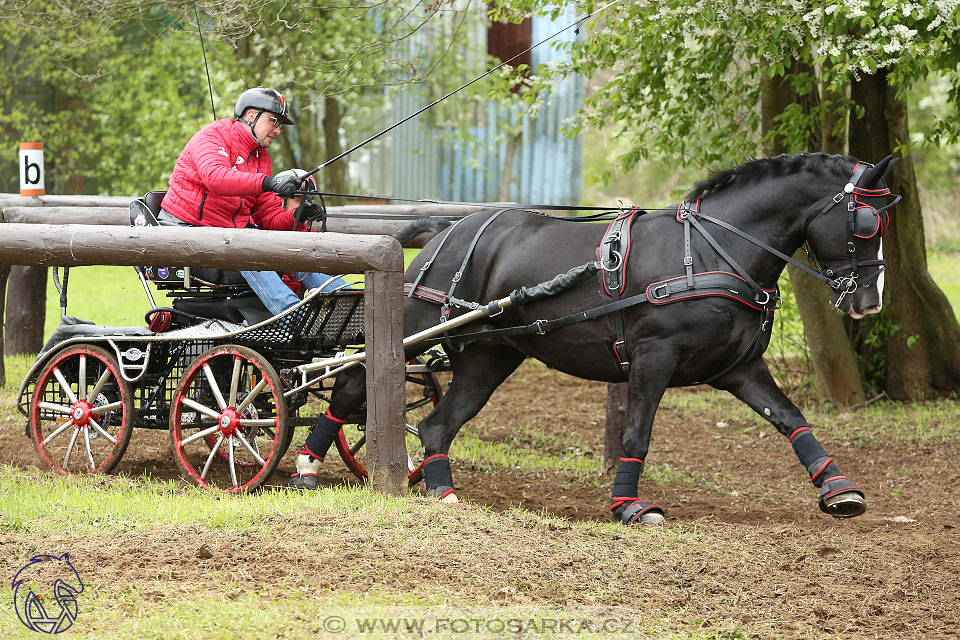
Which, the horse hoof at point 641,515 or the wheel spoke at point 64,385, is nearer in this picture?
the horse hoof at point 641,515

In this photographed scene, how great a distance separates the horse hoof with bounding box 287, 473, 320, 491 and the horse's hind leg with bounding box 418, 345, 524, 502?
619 millimetres

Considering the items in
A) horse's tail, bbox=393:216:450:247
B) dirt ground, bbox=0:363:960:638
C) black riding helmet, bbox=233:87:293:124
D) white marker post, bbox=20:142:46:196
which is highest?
black riding helmet, bbox=233:87:293:124

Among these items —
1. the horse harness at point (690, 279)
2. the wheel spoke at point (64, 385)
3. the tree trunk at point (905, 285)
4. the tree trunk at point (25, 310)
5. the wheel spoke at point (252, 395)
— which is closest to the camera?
the horse harness at point (690, 279)

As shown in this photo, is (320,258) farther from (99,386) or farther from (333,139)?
(333,139)

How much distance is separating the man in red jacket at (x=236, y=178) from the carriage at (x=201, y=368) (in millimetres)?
187

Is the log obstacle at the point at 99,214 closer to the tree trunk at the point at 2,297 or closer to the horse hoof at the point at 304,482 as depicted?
the tree trunk at the point at 2,297

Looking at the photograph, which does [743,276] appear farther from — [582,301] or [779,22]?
[779,22]

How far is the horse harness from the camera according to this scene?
17.8 ft

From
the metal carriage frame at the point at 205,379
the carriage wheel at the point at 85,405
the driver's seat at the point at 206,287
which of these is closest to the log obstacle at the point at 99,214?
the driver's seat at the point at 206,287

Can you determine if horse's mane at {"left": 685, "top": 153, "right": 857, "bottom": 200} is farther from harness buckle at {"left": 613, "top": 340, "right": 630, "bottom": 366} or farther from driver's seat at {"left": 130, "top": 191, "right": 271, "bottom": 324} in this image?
driver's seat at {"left": 130, "top": 191, "right": 271, "bottom": 324}

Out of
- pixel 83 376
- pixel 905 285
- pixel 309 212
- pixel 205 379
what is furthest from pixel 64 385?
pixel 905 285

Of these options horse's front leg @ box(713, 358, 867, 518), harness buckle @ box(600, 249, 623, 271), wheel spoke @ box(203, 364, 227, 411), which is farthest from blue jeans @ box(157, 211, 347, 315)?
horse's front leg @ box(713, 358, 867, 518)

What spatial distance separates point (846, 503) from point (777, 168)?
5.70ft

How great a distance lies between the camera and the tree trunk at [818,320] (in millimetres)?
8953
